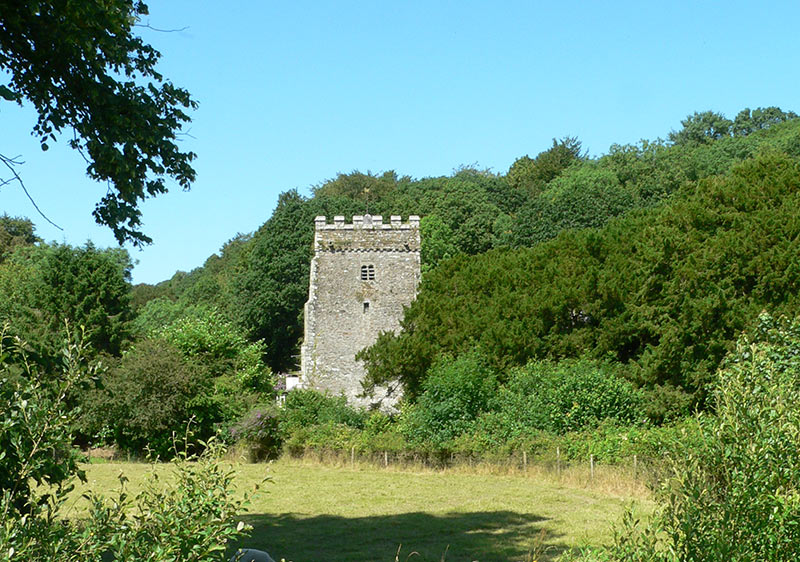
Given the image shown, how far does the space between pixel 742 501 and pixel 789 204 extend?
82.2ft

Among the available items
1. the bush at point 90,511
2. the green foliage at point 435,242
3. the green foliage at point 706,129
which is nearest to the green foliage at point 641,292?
the green foliage at point 435,242

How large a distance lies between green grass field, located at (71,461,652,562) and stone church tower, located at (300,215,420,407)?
580 inches

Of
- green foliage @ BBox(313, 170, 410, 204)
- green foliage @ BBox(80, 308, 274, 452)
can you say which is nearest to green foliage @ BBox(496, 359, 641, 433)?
green foliage @ BBox(80, 308, 274, 452)

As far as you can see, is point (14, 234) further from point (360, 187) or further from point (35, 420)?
point (35, 420)

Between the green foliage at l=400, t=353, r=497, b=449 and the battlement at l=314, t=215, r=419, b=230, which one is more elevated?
the battlement at l=314, t=215, r=419, b=230

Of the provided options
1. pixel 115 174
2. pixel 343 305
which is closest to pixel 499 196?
pixel 343 305

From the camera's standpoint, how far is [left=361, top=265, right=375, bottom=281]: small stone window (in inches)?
1773

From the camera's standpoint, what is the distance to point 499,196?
62219 mm

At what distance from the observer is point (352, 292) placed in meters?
44.8

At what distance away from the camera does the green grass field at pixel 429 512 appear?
15024mm

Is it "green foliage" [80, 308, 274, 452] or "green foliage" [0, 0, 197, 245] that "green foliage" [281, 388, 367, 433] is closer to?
"green foliage" [80, 308, 274, 452]

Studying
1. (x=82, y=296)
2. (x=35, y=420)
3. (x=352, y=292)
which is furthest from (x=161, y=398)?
(x=35, y=420)

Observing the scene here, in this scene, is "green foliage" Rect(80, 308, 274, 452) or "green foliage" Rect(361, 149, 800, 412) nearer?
"green foliage" Rect(361, 149, 800, 412)

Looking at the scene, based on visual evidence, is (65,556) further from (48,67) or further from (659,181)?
(659,181)
